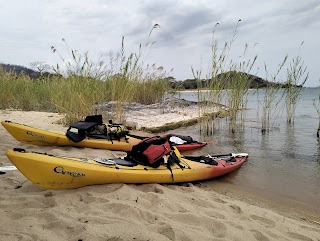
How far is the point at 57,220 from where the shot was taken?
2186 mm

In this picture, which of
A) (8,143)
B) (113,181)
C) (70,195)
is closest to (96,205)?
(70,195)

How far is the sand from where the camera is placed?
2.04 meters

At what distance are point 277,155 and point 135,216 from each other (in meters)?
4.02

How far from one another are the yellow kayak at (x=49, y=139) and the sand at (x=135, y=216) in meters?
1.61

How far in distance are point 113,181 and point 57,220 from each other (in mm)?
1001

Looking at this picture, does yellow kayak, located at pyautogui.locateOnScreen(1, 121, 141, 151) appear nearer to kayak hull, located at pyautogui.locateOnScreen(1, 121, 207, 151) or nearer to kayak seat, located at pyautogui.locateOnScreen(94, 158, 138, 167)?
kayak hull, located at pyautogui.locateOnScreen(1, 121, 207, 151)

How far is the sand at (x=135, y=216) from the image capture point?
2.04 meters

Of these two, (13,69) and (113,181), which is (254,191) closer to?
(113,181)

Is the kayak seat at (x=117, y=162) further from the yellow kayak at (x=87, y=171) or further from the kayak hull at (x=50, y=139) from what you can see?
the kayak hull at (x=50, y=139)

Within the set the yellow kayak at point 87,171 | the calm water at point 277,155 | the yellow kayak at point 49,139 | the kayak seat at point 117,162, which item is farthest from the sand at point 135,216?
the yellow kayak at point 49,139

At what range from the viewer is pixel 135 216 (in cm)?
236

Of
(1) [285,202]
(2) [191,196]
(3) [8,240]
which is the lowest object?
(1) [285,202]

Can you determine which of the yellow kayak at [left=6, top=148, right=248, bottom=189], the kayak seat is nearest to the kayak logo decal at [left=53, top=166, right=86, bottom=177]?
the yellow kayak at [left=6, top=148, right=248, bottom=189]

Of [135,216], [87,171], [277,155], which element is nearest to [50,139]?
[87,171]
